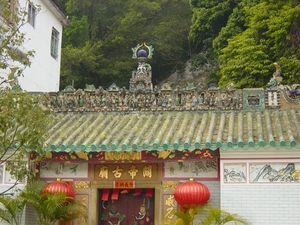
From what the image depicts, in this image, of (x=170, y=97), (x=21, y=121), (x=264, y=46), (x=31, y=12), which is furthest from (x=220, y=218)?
(x=264, y=46)

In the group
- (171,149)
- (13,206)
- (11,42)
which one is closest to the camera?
(11,42)

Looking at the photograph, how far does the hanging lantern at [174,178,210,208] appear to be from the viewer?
9078 mm

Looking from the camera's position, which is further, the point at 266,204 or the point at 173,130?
the point at 173,130

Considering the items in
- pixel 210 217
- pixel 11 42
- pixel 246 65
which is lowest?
pixel 210 217

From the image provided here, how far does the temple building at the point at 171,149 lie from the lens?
893 centimetres

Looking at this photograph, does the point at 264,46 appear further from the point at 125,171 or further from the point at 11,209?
the point at 11,209

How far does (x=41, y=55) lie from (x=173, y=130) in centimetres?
996

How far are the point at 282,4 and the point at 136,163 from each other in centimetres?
1296

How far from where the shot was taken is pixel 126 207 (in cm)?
A: 1026

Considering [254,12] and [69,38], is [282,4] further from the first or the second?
[69,38]

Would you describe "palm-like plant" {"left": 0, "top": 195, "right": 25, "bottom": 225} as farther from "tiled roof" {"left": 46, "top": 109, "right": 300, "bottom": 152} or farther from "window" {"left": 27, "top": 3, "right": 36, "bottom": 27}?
"window" {"left": 27, "top": 3, "right": 36, "bottom": 27}

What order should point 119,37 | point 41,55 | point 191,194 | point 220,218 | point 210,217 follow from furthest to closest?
point 119,37
point 41,55
point 191,194
point 220,218
point 210,217

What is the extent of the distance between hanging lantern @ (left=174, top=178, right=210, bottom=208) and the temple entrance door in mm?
1048

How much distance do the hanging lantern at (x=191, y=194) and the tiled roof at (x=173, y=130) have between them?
0.78 metres
